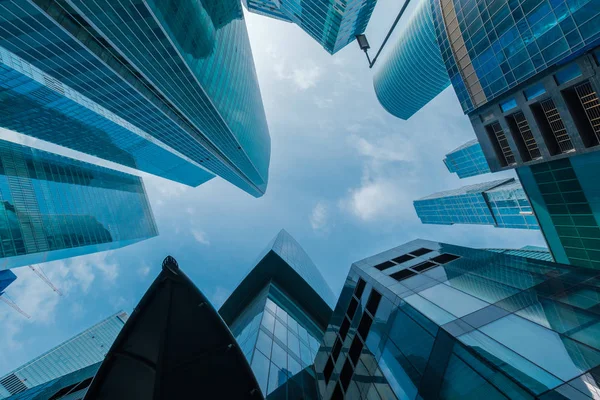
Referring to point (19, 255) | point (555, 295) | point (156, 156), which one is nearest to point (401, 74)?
point (156, 156)

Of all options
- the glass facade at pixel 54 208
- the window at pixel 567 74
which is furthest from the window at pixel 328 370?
the glass facade at pixel 54 208

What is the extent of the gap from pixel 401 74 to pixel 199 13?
104 m

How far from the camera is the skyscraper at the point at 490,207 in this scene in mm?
74500

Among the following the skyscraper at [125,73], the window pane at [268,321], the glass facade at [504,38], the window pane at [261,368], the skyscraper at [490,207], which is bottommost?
the skyscraper at [490,207]

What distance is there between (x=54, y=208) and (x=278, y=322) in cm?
6432

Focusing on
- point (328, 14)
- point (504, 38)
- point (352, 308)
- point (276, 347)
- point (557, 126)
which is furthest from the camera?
point (328, 14)

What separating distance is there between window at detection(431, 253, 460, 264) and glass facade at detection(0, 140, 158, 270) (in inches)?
2542

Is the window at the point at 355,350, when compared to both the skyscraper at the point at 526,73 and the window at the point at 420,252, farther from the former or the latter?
the skyscraper at the point at 526,73

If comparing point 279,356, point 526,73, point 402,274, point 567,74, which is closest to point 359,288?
point 402,274

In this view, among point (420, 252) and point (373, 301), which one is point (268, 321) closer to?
point (373, 301)

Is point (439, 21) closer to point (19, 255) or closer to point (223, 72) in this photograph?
point (223, 72)

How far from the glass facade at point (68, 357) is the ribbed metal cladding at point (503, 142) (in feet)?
415

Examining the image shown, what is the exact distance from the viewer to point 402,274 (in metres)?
21.3

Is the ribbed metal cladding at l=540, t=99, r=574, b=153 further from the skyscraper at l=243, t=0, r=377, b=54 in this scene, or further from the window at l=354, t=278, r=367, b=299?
the skyscraper at l=243, t=0, r=377, b=54
